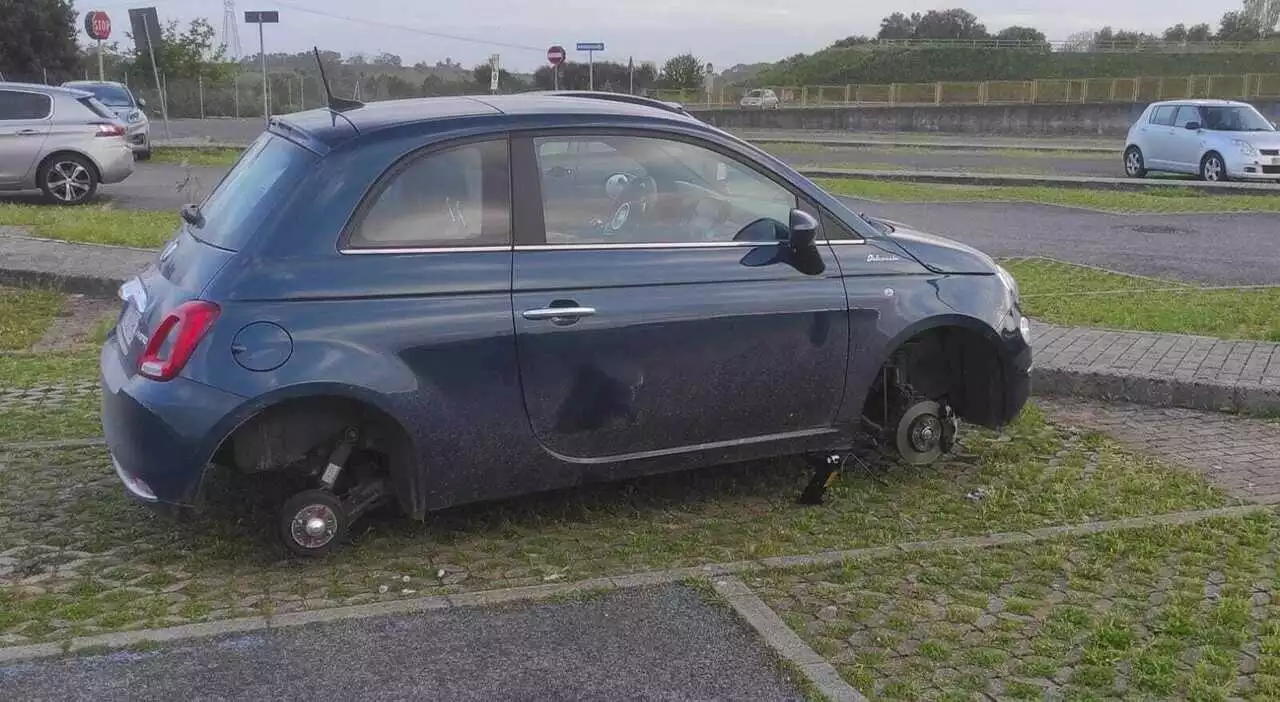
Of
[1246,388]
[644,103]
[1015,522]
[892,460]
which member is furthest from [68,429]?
[1246,388]

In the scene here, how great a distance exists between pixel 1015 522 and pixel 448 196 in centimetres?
268

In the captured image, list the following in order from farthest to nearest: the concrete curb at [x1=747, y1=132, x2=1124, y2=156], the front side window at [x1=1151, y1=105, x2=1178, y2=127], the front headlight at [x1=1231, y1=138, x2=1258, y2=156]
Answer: the concrete curb at [x1=747, y1=132, x2=1124, y2=156]
the front side window at [x1=1151, y1=105, x2=1178, y2=127]
the front headlight at [x1=1231, y1=138, x2=1258, y2=156]

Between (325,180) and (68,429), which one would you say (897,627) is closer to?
(325,180)

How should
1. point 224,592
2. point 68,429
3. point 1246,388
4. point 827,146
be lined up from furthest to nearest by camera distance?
point 827,146
point 1246,388
point 68,429
point 224,592

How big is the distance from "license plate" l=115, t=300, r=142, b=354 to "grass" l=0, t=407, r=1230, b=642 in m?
0.78

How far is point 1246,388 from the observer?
22.6ft

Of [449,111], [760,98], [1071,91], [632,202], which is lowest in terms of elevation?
[632,202]

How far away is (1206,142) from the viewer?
21.9m

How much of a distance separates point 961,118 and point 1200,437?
1654 inches

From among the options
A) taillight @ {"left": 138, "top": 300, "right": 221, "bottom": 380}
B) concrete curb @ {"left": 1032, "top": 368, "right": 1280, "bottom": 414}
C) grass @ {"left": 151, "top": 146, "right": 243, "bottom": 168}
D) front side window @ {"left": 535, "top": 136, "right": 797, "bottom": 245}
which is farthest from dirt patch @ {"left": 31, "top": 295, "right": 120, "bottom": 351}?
grass @ {"left": 151, "top": 146, "right": 243, "bottom": 168}

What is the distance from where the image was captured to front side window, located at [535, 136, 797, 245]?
16.3 feet

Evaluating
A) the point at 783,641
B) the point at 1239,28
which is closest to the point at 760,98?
the point at 1239,28

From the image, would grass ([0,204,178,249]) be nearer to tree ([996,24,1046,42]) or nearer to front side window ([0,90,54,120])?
front side window ([0,90,54,120])

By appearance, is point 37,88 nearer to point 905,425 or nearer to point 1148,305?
point 1148,305
